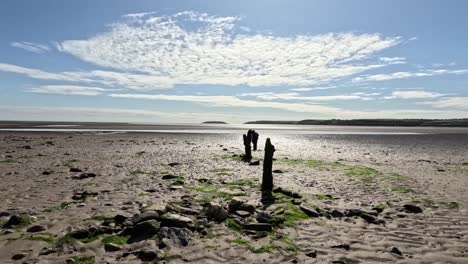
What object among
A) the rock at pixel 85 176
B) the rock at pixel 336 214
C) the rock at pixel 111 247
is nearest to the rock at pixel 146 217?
the rock at pixel 111 247

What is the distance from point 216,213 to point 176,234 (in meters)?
1.87

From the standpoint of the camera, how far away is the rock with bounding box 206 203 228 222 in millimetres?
9258

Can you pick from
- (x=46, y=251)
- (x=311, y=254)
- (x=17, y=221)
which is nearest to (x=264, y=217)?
(x=311, y=254)

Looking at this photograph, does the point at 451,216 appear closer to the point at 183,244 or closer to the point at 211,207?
the point at 211,207

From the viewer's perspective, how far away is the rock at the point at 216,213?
926 cm

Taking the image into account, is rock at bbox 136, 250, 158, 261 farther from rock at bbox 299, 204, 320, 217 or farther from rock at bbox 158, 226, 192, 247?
rock at bbox 299, 204, 320, 217

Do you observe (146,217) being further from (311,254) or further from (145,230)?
(311,254)

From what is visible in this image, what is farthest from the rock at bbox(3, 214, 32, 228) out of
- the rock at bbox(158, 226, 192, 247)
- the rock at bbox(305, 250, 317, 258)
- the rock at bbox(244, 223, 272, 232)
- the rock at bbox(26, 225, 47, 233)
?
the rock at bbox(305, 250, 317, 258)

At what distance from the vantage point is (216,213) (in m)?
9.38

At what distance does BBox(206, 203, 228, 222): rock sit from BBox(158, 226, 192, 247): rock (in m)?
1.45

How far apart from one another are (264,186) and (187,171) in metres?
6.64

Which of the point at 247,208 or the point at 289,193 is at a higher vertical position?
the point at 247,208

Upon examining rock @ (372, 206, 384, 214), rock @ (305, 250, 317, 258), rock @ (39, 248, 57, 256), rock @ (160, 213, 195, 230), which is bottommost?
rock @ (305, 250, 317, 258)

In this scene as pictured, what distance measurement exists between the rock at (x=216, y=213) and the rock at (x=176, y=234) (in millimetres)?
1446
